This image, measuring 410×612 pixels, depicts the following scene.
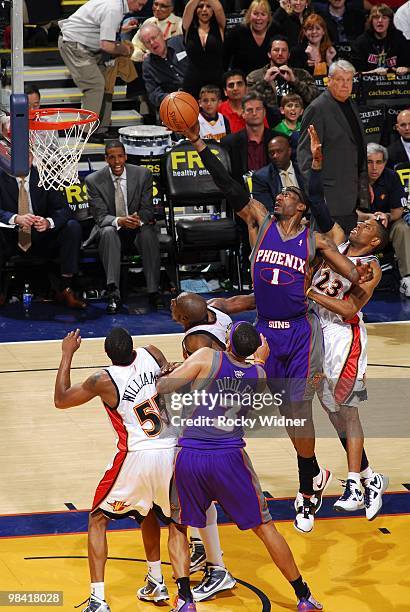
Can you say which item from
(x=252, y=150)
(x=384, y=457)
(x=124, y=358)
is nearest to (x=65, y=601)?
(x=124, y=358)

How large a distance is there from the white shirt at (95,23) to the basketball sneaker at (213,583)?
27.2 feet

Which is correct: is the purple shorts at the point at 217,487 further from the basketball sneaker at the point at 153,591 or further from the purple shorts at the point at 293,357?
the purple shorts at the point at 293,357

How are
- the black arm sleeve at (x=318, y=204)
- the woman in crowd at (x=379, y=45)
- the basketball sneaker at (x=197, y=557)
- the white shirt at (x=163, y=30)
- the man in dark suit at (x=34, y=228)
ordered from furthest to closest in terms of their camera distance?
1. the woman in crowd at (x=379, y=45)
2. the white shirt at (x=163, y=30)
3. the man in dark suit at (x=34, y=228)
4. the black arm sleeve at (x=318, y=204)
5. the basketball sneaker at (x=197, y=557)

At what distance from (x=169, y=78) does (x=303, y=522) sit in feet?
24.4

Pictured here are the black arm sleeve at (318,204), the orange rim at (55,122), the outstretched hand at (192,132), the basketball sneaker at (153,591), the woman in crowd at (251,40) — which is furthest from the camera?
the woman in crowd at (251,40)

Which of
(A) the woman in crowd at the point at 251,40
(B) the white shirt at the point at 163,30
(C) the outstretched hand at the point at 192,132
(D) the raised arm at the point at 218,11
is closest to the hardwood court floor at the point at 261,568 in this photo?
(C) the outstretched hand at the point at 192,132

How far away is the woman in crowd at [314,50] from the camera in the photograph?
14094mm

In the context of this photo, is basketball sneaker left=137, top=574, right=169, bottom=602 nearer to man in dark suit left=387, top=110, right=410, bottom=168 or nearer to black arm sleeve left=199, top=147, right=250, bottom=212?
black arm sleeve left=199, top=147, right=250, bottom=212

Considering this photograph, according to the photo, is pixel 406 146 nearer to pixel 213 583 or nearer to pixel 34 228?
pixel 34 228

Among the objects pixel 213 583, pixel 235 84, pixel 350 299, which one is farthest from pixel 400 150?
pixel 213 583

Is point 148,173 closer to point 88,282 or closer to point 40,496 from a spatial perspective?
point 88,282

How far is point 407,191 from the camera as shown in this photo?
12.9 m

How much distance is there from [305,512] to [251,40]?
782cm

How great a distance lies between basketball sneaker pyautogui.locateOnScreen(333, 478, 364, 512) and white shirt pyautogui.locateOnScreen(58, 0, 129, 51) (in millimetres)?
7674
